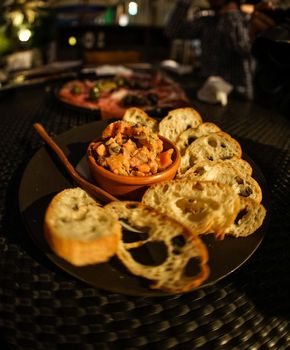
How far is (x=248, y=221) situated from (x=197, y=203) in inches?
7.3

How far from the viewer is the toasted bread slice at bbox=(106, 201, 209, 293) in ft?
2.98

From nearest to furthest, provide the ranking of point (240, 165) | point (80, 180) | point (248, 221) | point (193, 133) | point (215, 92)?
point (248, 221) < point (80, 180) < point (240, 165) < point (193, 133) < point (215, 92)

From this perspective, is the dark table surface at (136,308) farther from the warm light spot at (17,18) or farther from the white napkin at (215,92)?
the warm light spot at (17,18)

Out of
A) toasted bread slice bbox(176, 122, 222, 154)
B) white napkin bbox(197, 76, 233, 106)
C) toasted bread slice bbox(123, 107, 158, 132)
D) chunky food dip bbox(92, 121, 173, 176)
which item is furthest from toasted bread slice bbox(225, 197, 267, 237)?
white napkin bbox(197, 76, 233, 106)

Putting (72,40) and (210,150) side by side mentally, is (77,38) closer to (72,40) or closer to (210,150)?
(72,40)

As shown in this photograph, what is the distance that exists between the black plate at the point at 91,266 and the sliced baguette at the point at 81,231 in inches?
1.2

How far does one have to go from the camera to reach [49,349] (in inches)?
31.9

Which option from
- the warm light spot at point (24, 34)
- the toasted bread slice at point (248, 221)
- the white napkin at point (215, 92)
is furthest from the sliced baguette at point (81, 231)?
the warm light spot at point (24, 34)

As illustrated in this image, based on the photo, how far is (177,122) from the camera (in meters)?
1.69

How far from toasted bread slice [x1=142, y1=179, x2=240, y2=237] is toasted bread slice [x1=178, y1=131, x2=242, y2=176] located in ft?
0.86

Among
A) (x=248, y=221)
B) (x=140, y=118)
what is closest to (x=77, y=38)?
(x=140, y=118)

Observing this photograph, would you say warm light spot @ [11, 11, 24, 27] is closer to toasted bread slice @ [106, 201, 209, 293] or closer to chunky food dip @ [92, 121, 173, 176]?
chunky food dip @ [92, 121, 173, 176]

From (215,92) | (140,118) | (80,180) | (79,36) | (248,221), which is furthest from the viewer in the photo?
(79,36)

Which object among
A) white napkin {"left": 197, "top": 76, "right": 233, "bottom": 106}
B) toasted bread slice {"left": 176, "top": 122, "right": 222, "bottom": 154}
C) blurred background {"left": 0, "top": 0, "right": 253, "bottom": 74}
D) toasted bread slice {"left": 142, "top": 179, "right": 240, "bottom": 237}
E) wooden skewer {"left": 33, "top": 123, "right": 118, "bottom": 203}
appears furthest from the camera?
blurred background {"left": 0, "top": 0, "right": 253, "bottom": 74}
